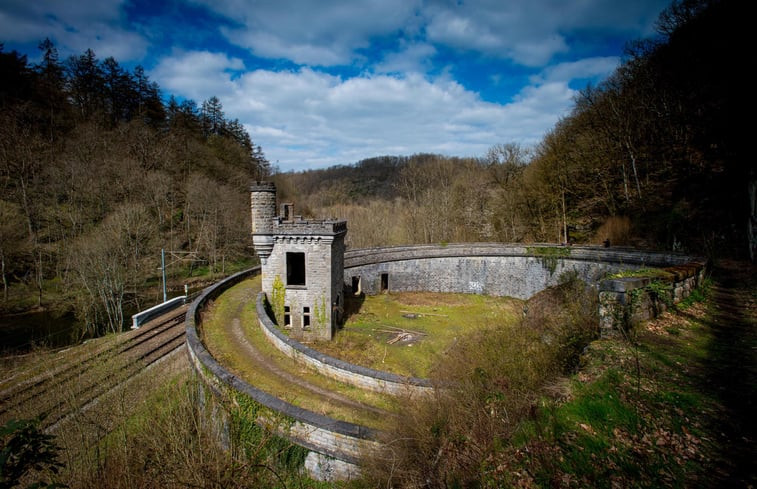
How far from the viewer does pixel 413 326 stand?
17.1 m

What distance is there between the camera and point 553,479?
353 centimetres

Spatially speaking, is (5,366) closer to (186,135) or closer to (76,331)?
(76,331)

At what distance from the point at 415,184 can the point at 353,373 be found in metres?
29.6

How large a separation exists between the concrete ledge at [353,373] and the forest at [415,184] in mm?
14001

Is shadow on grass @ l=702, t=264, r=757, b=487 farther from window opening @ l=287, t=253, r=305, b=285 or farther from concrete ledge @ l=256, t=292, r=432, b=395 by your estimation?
window opening @ l=287, t=253, r=305, b=285

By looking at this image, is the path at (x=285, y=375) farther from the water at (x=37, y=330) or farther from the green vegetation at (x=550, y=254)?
the green vegetation at (x=550, y=254)

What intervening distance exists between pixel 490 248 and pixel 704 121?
43.5 feet

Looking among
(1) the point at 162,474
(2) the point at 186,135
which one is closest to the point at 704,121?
(1) the point at 162,474

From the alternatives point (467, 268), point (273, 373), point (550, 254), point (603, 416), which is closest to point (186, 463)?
point (273, 373)

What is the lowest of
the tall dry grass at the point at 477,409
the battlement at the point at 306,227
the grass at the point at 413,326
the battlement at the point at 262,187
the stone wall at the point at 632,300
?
the grass at the point at 413,326

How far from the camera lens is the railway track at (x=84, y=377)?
10.4 m

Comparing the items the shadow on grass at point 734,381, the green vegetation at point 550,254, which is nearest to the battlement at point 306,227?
the shadow on grass at point 734,381

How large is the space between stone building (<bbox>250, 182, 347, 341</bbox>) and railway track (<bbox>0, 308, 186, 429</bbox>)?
5.29 metres

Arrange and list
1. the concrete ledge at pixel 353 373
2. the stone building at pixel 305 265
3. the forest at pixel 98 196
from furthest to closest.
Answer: the forest at pixel 98 196 < the stone building at pixel 305 265 < the concrete ledge at pixel 353 373
